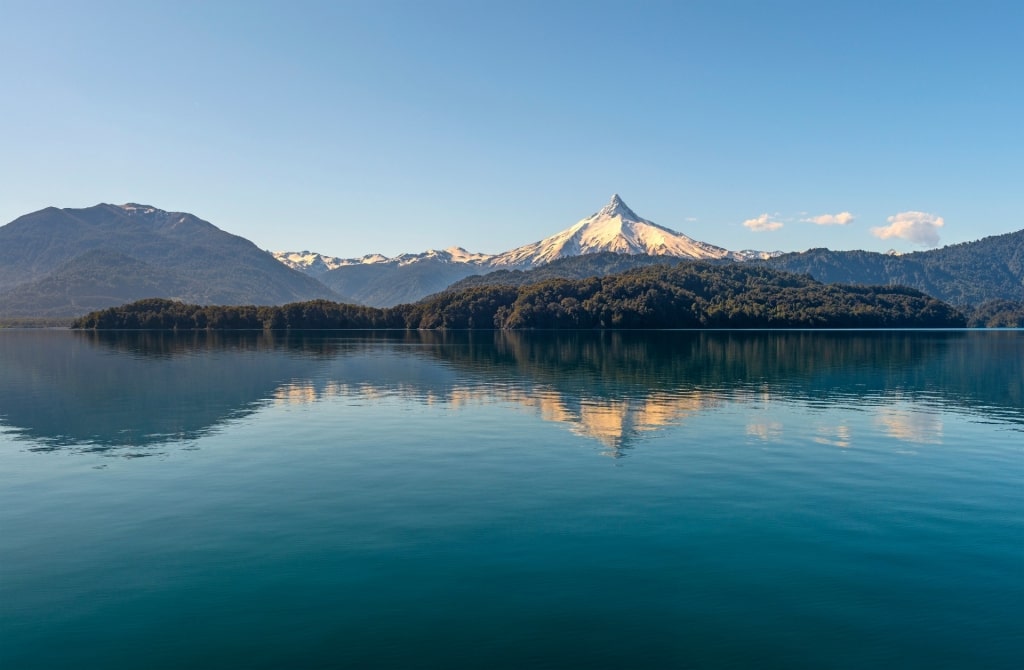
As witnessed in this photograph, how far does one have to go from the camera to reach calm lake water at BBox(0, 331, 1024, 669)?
62.5 ft

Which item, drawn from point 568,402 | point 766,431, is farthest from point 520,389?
point 766,431

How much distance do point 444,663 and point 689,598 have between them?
8.39 meters

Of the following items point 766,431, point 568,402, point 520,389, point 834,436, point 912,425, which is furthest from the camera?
point 520,389

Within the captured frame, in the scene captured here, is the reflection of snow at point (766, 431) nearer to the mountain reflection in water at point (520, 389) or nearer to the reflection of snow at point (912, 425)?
the mountain reflection in water at point (520, 389)

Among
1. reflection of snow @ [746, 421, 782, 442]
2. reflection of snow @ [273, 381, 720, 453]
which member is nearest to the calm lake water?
reflection of snow @ [746, 421, 782, 442]

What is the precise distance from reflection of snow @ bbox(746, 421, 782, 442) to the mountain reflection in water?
0.49ft

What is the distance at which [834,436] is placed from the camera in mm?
50781

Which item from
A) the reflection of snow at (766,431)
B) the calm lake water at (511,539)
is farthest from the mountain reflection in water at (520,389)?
the calm lake water at (511,539)

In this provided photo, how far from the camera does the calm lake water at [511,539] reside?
19.1 m

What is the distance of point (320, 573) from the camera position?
2362cm

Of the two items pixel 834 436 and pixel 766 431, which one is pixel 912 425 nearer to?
pixel 834 436

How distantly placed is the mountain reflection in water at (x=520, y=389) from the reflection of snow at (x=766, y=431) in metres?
0.15

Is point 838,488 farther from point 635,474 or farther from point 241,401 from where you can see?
point 241,401

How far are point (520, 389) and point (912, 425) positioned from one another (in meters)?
41.0
